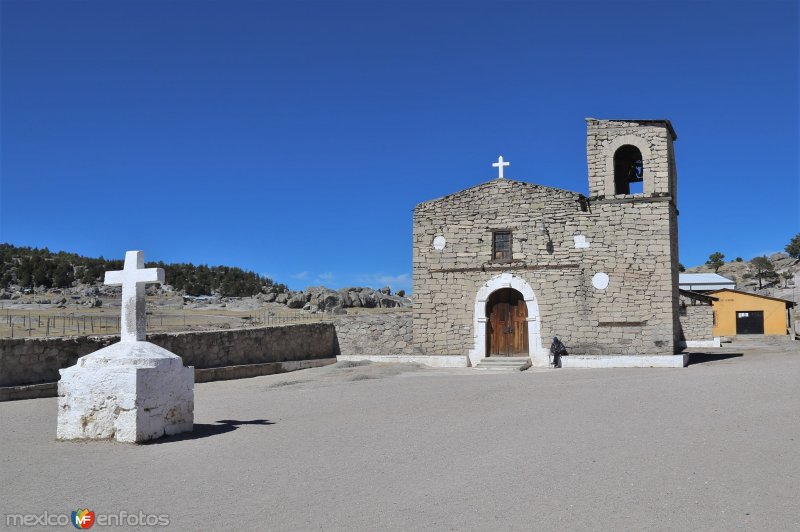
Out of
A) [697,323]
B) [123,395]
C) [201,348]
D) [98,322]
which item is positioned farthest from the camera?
[98,322]

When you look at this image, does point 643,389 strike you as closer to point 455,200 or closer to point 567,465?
point 567,465

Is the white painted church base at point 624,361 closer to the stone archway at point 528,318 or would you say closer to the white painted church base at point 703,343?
the stone archway at point 528,318

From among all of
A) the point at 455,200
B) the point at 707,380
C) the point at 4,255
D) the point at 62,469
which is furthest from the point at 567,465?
the point at 4,255

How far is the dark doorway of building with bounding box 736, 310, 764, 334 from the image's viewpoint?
37500mm

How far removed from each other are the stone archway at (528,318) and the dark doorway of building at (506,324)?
0.23 metres

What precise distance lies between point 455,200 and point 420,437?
13.0 m

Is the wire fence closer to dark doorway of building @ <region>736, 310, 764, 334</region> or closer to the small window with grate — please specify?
the small window with grate

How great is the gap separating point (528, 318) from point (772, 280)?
57.6 metres

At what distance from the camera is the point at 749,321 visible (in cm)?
3766

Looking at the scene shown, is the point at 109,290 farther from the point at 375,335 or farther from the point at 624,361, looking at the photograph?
the point at 624,361

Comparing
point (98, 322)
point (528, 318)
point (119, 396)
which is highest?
point (528, 318)

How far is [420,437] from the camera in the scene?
8.48 meters

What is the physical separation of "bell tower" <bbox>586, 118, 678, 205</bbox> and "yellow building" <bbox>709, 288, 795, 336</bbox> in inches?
801

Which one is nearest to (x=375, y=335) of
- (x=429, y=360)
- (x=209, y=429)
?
(x=429, y=360)
